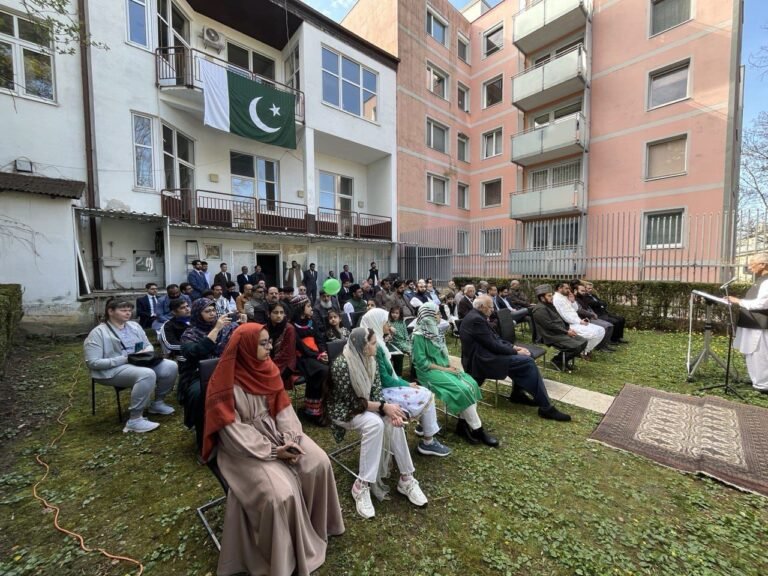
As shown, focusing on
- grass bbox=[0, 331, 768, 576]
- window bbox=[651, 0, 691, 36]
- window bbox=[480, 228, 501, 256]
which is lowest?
grass bbox=[0, 331, 768, 576]

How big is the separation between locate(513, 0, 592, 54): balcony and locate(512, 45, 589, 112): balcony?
110 centimetres

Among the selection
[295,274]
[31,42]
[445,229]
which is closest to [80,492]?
[295,274]

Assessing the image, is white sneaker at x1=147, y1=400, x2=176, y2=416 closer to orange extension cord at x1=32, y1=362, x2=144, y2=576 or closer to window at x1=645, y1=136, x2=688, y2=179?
orange extension cord at x1=32, y1=362, x2=144, y2=576

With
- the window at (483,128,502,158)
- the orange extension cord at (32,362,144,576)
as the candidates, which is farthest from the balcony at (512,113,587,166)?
the orange extension cord at (32,362,144,576)

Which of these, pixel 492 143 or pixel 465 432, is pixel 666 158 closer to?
pixel 492 143

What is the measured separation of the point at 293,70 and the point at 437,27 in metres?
10.0

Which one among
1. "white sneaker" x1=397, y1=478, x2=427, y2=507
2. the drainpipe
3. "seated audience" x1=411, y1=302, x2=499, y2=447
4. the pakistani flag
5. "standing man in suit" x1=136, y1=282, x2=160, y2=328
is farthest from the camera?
the pakistani flag

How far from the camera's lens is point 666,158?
520 inches

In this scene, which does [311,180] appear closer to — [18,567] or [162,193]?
[162,193]

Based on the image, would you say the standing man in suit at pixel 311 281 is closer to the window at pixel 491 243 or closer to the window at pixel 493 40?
the window at pixel 491 243

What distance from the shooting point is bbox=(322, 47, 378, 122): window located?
44.7 feet

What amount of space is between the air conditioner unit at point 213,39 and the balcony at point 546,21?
13.4 m

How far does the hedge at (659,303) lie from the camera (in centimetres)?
846

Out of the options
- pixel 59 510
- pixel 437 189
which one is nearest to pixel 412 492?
pixel 59 510
